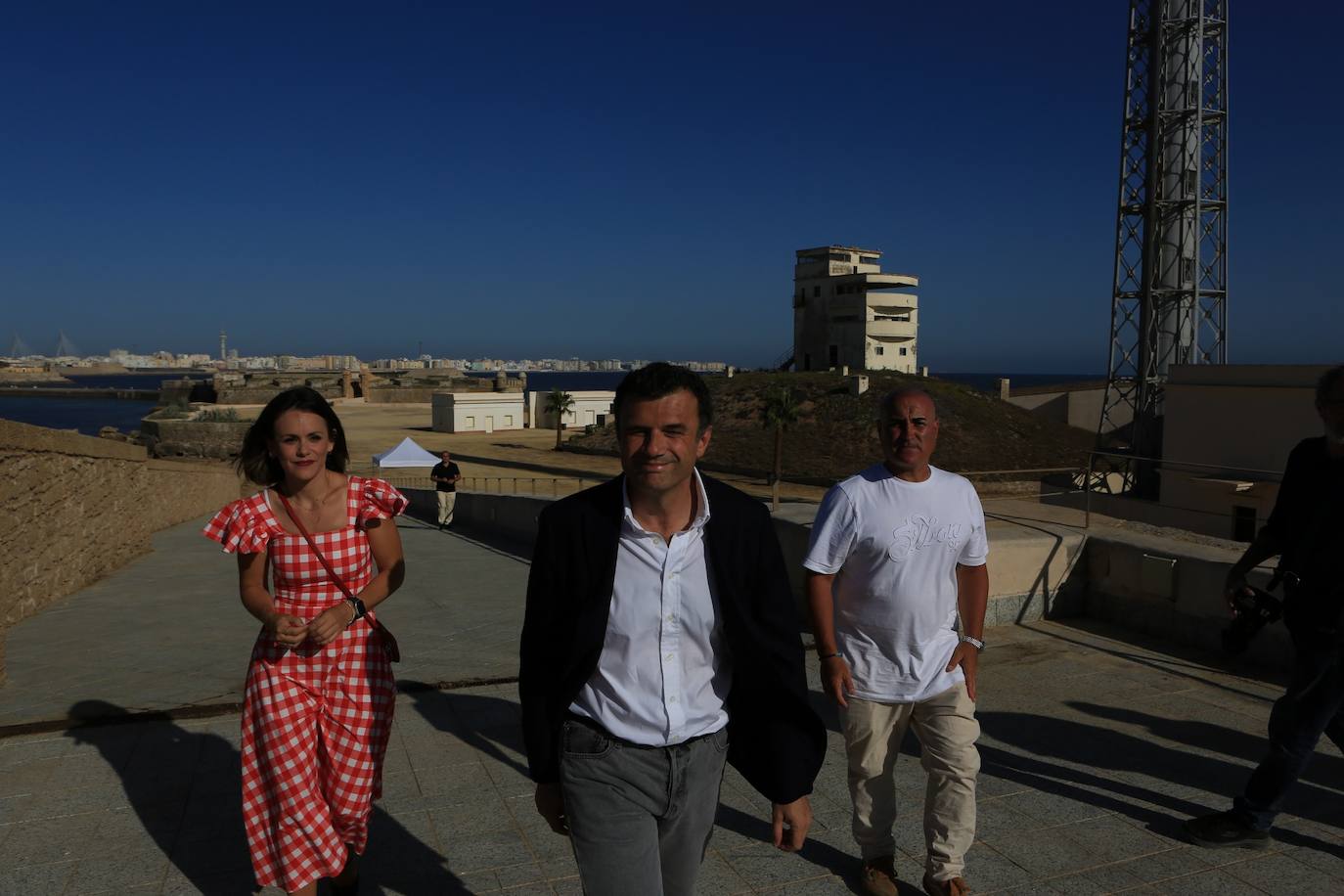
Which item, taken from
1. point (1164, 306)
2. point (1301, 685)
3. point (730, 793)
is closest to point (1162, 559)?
point (1301, 685)

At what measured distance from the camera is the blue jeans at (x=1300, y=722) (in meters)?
3.24

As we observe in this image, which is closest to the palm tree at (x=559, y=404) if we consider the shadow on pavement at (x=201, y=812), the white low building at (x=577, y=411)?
the white low building at (x=577, y=411)

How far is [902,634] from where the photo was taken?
3131 millimetres

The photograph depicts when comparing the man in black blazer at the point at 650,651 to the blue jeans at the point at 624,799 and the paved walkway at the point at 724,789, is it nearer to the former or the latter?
the blue jeans at the point at 624,799

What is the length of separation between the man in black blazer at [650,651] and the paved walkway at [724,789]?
1.17m

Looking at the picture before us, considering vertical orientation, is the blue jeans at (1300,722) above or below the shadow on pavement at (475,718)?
above

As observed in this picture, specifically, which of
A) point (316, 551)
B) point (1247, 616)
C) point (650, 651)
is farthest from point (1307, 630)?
point (316, 551)

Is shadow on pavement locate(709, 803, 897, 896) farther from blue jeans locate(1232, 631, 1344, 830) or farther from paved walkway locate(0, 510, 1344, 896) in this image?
blue jeans locate(1232, 631, 1344, 830)

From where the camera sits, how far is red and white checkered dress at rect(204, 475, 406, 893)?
114 inches

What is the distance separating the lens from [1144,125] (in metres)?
36.3

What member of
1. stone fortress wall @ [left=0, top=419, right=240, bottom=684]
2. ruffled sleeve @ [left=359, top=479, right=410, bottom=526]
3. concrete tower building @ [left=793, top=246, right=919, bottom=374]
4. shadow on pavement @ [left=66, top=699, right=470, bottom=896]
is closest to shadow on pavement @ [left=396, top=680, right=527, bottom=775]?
shadow on pavement @ [left=66, top=699, right=470, bottom=896]

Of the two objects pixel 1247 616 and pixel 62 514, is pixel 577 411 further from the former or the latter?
pixel 1247 616

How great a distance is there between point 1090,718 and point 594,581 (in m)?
3.57

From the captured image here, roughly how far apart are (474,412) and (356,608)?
58.1 meters
